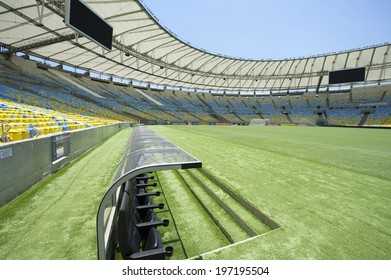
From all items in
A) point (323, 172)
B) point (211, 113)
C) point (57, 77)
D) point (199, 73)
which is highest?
point (199, 73)

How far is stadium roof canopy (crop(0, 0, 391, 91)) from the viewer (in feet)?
62.0

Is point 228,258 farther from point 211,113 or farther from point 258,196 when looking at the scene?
point 211,113

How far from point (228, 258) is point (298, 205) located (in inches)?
70.9

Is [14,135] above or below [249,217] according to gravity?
above

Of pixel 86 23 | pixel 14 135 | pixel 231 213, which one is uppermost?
pixel 86 23

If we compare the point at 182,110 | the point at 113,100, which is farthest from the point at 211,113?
the point at 113,100

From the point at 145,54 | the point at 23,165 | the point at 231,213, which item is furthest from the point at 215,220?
the point at 145,54

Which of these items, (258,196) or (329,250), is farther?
(258,196)

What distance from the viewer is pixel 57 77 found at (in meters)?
35.1

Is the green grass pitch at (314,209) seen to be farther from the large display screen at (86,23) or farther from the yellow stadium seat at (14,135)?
the large display screen at (86,23)

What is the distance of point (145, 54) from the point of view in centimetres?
3203

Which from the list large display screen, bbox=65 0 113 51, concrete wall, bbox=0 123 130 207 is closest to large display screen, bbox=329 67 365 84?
large display screen, bbox=65 0 113 51

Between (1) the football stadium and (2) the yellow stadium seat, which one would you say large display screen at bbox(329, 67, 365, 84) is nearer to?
(1) the football stadium

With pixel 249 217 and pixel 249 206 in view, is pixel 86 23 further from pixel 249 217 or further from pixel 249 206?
pixel 249 217
